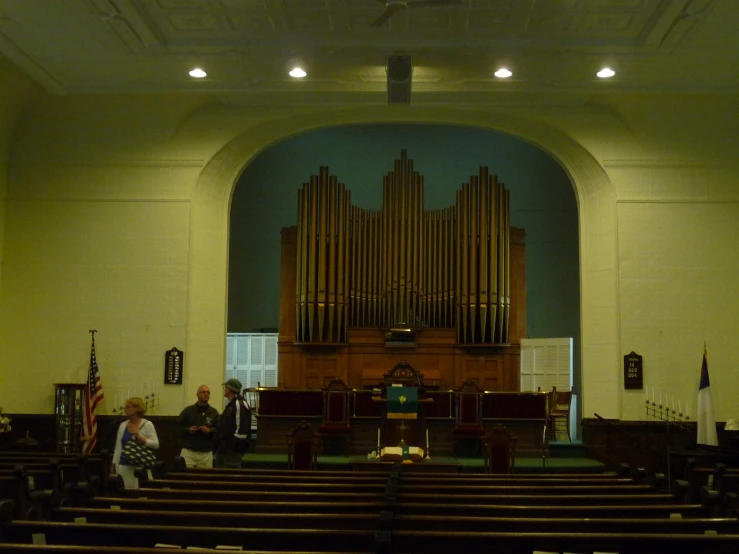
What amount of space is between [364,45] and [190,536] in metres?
7.23

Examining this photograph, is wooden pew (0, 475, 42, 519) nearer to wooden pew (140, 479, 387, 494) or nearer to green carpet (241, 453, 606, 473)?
wooden pew (140, 479, 387, 494)

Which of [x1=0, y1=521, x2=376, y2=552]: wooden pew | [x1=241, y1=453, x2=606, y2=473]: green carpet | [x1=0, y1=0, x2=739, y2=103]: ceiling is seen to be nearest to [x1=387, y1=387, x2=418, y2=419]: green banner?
[x1=241, y1=453, x2=606, y2=473]: green carpet

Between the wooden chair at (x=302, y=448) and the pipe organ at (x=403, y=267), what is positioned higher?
the pipe organ at (x=403, y=267)

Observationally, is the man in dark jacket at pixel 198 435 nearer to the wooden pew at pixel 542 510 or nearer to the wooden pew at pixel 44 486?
the wooden pew at pixel 44 486

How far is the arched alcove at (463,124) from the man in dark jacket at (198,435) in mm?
3017

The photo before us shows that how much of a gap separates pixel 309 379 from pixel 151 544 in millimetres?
10097

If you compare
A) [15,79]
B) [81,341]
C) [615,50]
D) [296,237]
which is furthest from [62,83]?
[615,50]

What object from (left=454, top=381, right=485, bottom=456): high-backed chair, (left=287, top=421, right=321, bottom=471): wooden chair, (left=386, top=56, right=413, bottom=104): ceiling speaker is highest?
(left=386, top=56, right=413, bottom=104): ceiling speaker

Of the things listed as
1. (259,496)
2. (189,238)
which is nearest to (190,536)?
(259,496)

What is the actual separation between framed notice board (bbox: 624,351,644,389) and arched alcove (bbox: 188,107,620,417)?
14cm

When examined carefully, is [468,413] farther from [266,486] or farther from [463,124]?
[266,486]

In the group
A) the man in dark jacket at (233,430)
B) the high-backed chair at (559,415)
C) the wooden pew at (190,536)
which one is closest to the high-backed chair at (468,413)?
the high-backed chair at (559,415)

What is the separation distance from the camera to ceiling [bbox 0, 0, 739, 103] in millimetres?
9438

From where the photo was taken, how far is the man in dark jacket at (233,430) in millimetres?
8922
